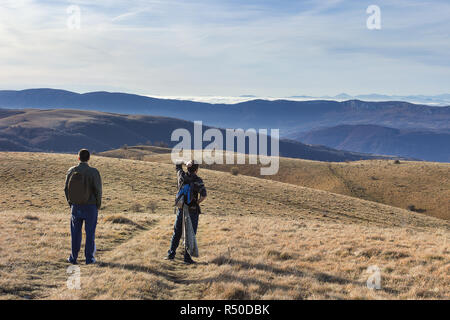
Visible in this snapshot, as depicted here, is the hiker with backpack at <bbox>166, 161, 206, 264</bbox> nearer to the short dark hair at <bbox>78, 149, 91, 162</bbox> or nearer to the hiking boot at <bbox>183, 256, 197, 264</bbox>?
the hiking boot at <bbox>183, 256, 197, 264</bbox>

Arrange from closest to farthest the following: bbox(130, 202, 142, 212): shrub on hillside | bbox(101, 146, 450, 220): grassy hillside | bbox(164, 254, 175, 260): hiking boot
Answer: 1. bbox(164, 254, 175, 260): hiking boot
2. bbox(130, 202, 142, 212): shrub on hillside
3. bbox(101, 146, 450, 220): grassy hillside

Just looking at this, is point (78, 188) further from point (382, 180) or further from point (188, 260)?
point (382, 180)

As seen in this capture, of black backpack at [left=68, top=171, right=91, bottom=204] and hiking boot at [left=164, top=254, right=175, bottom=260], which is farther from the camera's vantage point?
hiking boot at [left=164, top=254, right=175, bottom=260]

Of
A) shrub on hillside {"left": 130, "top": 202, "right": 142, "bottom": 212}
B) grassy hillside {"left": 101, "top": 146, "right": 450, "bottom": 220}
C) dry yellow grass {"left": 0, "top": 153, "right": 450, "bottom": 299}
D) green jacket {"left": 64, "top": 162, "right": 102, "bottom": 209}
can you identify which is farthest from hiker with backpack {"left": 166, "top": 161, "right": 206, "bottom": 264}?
grassy hillside {"left": 101, "top": 146, "right": 450, "bottom": 220}

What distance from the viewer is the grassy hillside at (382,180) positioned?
61375 mm

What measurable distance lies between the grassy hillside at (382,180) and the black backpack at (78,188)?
2345 inches

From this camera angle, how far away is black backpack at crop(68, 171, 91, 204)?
9422 mm

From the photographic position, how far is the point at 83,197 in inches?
371

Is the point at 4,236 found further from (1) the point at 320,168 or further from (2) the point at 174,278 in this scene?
(1) the point at 320,168

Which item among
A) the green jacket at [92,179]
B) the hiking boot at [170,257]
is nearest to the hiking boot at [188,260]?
the hiking boot at [170,257]

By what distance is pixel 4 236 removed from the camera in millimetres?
12359
